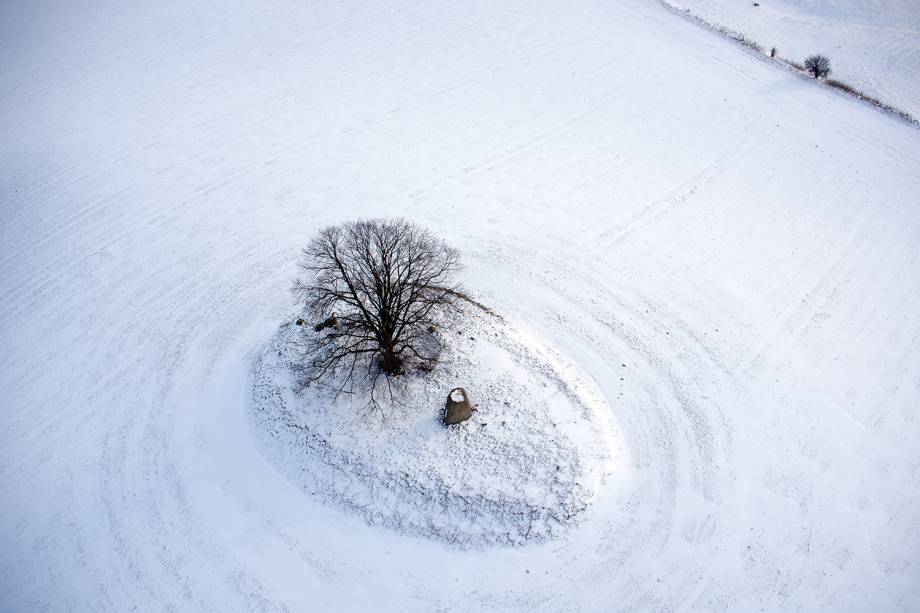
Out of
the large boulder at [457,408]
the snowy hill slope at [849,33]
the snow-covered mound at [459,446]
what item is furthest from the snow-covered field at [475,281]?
the large boulder at [457,408]

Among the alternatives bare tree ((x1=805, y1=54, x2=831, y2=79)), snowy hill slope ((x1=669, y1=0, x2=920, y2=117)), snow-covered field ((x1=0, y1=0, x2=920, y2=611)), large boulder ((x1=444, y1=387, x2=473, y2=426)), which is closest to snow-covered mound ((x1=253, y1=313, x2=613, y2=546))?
large boulder ((x1=444, y1=387, x2=473, y2=426))

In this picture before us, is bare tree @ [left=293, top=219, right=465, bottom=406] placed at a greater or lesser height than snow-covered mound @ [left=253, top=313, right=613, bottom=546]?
greater

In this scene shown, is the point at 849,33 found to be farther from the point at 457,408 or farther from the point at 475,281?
the point at 457,408

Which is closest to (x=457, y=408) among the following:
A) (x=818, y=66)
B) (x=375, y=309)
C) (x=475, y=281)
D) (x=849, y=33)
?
(x=375, y=309)

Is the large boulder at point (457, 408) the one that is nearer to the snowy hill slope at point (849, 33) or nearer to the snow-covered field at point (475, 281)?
the snow-covered field at point (475, 281)

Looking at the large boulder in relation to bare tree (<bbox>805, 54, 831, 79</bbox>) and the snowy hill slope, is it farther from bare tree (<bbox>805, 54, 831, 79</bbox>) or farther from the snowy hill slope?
the snowy hill slope
